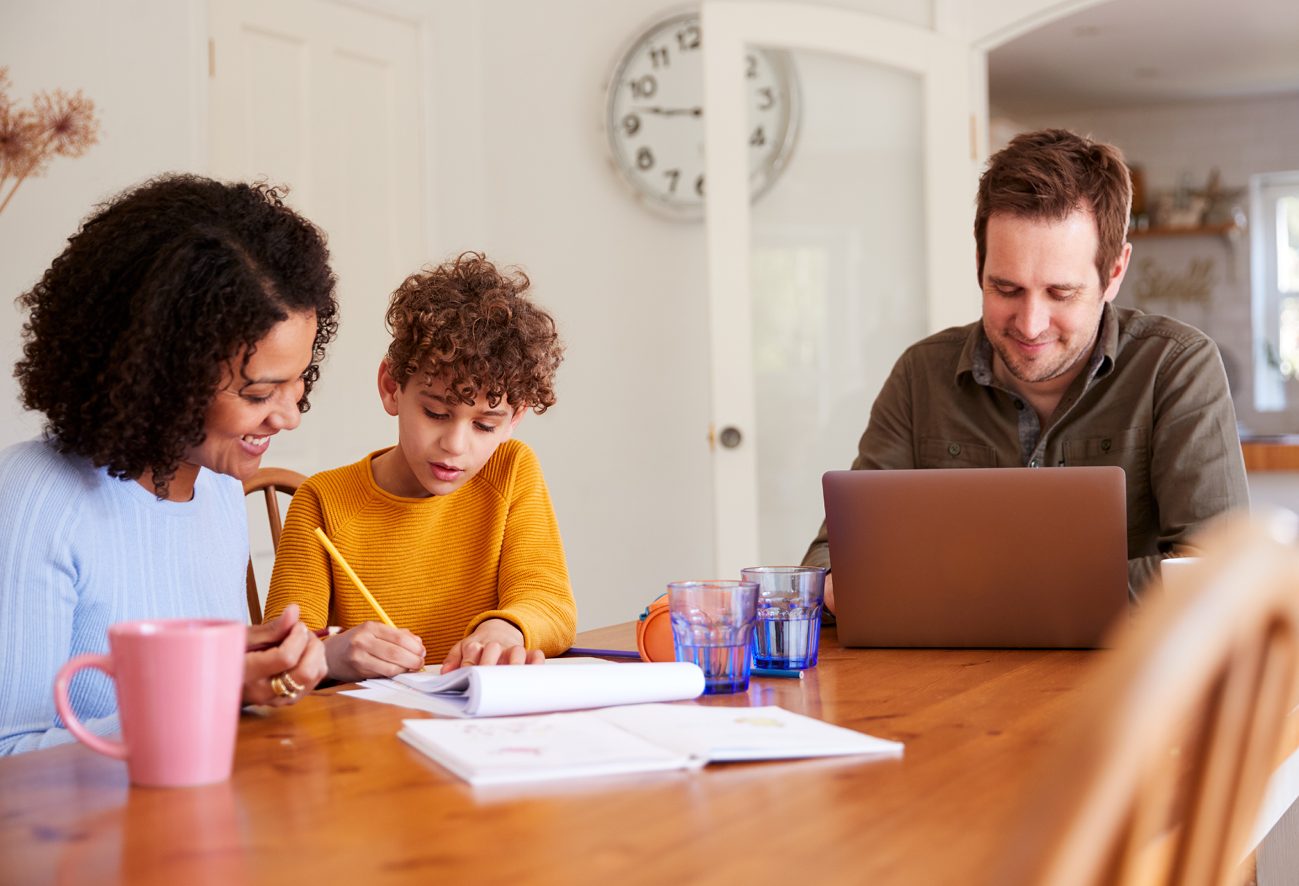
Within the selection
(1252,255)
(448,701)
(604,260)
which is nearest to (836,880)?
(448,701)

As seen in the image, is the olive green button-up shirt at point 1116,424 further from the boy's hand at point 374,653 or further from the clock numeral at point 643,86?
the clock numeral at point 643,86

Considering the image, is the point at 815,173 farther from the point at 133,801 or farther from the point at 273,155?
the point at 133,801

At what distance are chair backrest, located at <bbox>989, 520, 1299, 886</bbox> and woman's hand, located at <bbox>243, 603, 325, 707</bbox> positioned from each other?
0.69 metres

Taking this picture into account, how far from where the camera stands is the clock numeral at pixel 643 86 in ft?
13.1

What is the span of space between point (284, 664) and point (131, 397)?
33 cm

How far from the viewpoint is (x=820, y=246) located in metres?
3.65

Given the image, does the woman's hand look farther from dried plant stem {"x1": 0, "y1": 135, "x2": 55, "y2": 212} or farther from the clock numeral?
the clock numeral

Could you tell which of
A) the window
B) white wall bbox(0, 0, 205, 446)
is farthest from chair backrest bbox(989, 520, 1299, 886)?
the window

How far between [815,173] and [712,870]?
317 centimetres

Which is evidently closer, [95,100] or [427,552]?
[427,552]

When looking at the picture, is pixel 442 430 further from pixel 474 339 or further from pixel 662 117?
pixel 662 117

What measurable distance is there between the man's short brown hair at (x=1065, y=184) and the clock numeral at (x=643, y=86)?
2.31 metres

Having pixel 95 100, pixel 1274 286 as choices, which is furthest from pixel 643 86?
pixel 1274 286

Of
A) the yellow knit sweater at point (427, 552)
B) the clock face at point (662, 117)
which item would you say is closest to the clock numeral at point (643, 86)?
the clock face at point (662, 117)
